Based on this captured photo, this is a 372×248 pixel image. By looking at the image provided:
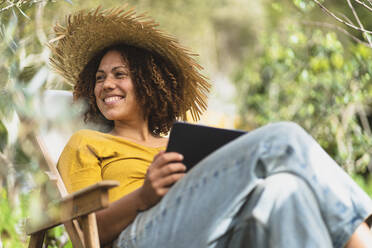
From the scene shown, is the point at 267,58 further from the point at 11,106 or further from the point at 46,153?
the point at 11,106

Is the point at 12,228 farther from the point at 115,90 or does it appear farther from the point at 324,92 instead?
the point at 324,92

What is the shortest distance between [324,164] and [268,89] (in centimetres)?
685

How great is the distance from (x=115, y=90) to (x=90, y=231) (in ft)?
2.84

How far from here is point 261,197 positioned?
5.39 feet

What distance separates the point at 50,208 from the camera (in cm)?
202

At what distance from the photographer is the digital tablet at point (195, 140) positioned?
6.12 feet

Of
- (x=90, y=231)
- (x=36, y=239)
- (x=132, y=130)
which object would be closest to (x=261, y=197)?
(x=90, y=231)

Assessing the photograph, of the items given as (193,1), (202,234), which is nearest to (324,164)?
(202,234)

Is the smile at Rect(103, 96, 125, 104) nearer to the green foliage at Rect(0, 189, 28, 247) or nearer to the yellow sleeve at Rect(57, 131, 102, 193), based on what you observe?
the yellow sleeve at Rect(57, 131, 102, 193)

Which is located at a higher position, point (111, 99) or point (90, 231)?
point (111, 99)

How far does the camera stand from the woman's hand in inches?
74.1

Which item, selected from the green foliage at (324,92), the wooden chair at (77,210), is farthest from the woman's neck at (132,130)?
the green foliage at (324,92)

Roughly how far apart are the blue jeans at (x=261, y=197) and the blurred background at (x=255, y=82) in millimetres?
448

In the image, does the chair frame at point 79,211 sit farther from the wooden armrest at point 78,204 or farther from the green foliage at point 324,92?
the green foliage at point 324,92
